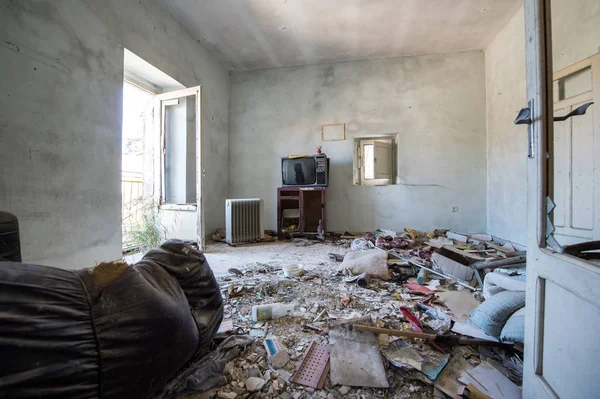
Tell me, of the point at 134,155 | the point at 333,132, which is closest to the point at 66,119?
the point at 134,155

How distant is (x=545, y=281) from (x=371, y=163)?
3486 millimetres

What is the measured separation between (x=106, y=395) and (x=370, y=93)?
4.41 metres

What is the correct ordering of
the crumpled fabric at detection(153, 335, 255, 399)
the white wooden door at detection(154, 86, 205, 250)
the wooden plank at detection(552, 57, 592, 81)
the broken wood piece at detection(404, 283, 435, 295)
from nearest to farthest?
the crumpled fabric at detection(153, 335, 255, 399) < the broken wood piece at detection(404, 283, 435, 295) < the wooden plank at detection(552, 57, 592, 81) < the white wooden door at detection(154, 86, 205, 250)

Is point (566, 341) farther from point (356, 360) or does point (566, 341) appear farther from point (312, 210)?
point (312, 210)

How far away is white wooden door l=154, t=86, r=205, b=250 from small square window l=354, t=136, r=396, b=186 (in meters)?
2.55

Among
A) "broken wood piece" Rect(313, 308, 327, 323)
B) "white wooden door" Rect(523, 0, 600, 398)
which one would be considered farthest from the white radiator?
"white wooden door" Rect(523, 0, 600, 398)

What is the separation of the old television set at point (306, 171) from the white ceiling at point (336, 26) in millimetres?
1670

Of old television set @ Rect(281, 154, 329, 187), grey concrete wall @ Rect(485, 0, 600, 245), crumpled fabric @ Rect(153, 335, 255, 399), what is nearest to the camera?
crumpled fabric @ Rect(153, 335, 255, 399)

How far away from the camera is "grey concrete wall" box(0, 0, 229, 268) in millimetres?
1603

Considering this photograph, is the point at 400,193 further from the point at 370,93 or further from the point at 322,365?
the point at 322,365

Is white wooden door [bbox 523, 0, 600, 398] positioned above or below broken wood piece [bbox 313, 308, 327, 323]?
above

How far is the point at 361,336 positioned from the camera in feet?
3.83

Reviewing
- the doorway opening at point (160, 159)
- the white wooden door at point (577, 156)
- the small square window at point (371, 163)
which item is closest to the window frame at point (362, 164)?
the small square window at point (371, 163)

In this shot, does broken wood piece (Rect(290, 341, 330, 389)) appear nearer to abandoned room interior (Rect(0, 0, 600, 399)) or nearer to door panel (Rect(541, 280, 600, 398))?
abandoned room interior (Rect(0, 0, 600, 399))
